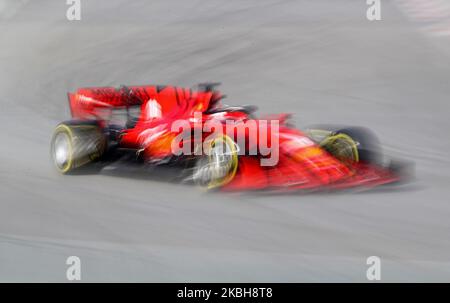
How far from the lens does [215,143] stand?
11.0 feet

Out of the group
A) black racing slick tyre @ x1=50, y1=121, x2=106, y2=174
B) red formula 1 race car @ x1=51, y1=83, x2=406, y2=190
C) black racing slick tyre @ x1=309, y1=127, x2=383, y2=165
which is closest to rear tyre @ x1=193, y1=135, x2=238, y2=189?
red formula 1 race car @ x1=51, y1=83, x2=406, y2=190

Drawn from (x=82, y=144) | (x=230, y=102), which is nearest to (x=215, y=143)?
(x=82, y=144)

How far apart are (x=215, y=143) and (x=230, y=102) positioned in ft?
3.25

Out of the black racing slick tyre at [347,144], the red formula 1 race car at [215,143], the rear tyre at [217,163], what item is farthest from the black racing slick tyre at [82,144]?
the black racing slick tyre at [347,144]

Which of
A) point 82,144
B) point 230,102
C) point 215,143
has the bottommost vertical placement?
point 215,143

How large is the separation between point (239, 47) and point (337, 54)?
0.74 m

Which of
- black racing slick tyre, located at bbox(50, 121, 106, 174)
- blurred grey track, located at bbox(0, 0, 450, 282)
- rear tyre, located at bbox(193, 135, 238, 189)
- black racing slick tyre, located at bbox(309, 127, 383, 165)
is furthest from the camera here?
black racing slick tyre, located at bbox(50, 121, 106, 174)

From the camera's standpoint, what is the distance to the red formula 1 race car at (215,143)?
3330 mm

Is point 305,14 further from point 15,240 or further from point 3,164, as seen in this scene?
point 15,240

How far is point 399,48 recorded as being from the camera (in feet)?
15.2

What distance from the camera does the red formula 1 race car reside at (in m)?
3.33

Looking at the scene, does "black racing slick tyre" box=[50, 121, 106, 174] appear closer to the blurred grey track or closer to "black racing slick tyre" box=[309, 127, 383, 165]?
the blurred grey track

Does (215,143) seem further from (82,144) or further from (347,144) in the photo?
(82,144)

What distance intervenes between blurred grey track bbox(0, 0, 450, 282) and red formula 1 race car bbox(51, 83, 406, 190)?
115mm
